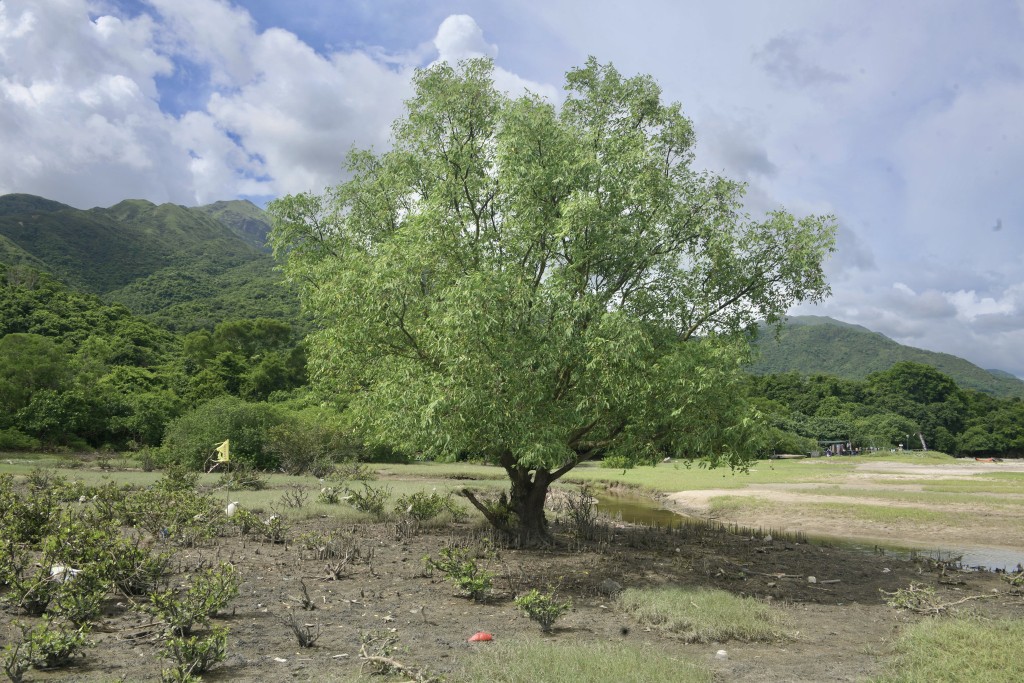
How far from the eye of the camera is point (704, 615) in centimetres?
1116

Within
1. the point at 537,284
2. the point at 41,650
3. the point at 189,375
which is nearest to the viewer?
the point at 41,650

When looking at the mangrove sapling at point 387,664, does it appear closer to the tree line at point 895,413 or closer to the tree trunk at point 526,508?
the tree trunk at point 526,508

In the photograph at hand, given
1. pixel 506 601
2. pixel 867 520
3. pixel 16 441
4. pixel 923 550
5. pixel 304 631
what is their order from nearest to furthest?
1. pixel 304 631
2. pixel 506 601
3. pixel 923 550
4. pixel 867 520
5. pixel 16 441

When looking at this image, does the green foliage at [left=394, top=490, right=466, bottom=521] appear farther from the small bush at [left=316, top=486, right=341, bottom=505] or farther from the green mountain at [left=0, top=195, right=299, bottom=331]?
the green mountain at [left=0, top=195, right=299, bottom=331]

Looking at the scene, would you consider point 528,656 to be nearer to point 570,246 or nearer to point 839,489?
point 570,246

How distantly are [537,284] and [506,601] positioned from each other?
7.46 m

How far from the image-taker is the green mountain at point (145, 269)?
111188mm

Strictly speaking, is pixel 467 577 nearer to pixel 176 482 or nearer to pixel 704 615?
pixel 704 615

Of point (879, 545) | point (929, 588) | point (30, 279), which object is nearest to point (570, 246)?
point (929, 588)

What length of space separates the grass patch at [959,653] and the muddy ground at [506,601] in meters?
0.46

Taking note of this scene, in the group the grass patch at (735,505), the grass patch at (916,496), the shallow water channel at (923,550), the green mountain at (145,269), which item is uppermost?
the green mountain at (145,269)

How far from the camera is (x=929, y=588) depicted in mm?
13250

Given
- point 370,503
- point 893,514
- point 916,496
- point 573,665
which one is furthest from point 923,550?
point 573,665

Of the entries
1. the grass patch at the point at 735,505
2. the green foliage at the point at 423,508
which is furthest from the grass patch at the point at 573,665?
the grass patch at the point at 735,505
